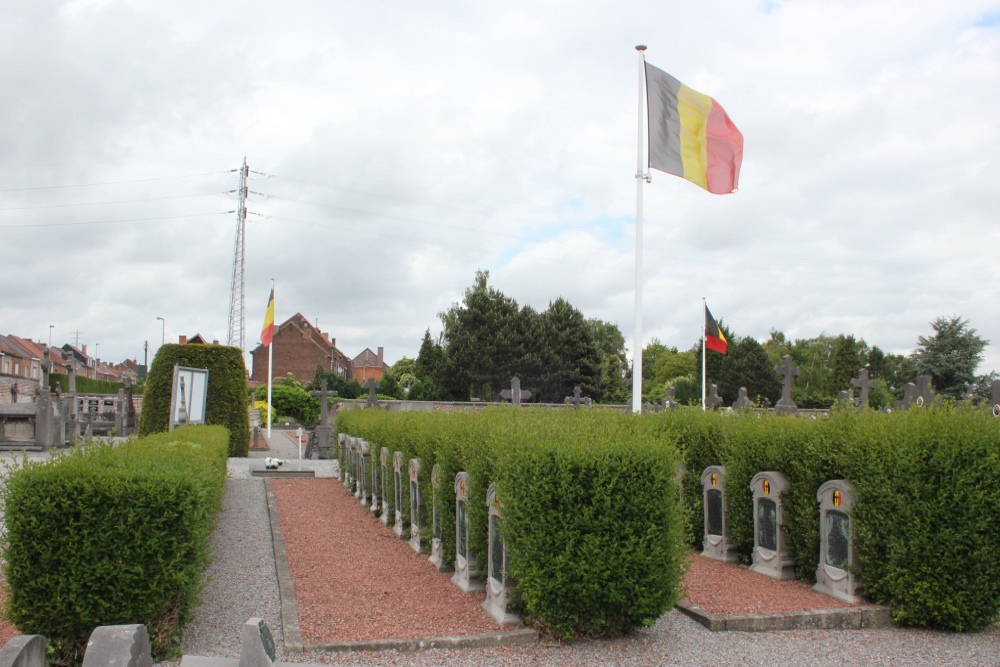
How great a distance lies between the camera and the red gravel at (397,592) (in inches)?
257

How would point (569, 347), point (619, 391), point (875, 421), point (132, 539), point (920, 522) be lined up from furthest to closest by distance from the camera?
point (619, 391) < point (569, 347) < point (875, 421) < point (920, 522) < point (132, 539)

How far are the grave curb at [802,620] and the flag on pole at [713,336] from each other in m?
19.9

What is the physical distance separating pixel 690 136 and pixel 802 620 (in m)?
8.61

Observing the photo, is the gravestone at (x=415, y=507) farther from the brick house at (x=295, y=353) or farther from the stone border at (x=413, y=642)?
the brick house at (x=295, y=353)

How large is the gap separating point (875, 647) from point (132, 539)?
5.60 meters

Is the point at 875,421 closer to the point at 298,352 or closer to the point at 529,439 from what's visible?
the point at 529,439

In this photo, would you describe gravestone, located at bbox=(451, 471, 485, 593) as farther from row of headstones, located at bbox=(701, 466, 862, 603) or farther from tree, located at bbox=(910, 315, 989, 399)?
tree, located at bbox=(910, 315, 989, 399)

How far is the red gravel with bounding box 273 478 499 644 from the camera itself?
6.48 meters

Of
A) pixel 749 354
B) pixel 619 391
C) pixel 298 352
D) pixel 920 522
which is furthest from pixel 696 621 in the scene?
pixel 298 352

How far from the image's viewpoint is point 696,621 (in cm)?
679

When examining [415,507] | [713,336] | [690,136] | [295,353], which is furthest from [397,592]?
[295,353]

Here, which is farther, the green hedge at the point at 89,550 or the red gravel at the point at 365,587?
the red gravel at the point at 365,587

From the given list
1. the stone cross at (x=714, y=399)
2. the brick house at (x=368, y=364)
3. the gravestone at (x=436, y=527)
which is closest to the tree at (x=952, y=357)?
the stone cross at (x=714, y=399)

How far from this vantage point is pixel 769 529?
8641 mm
